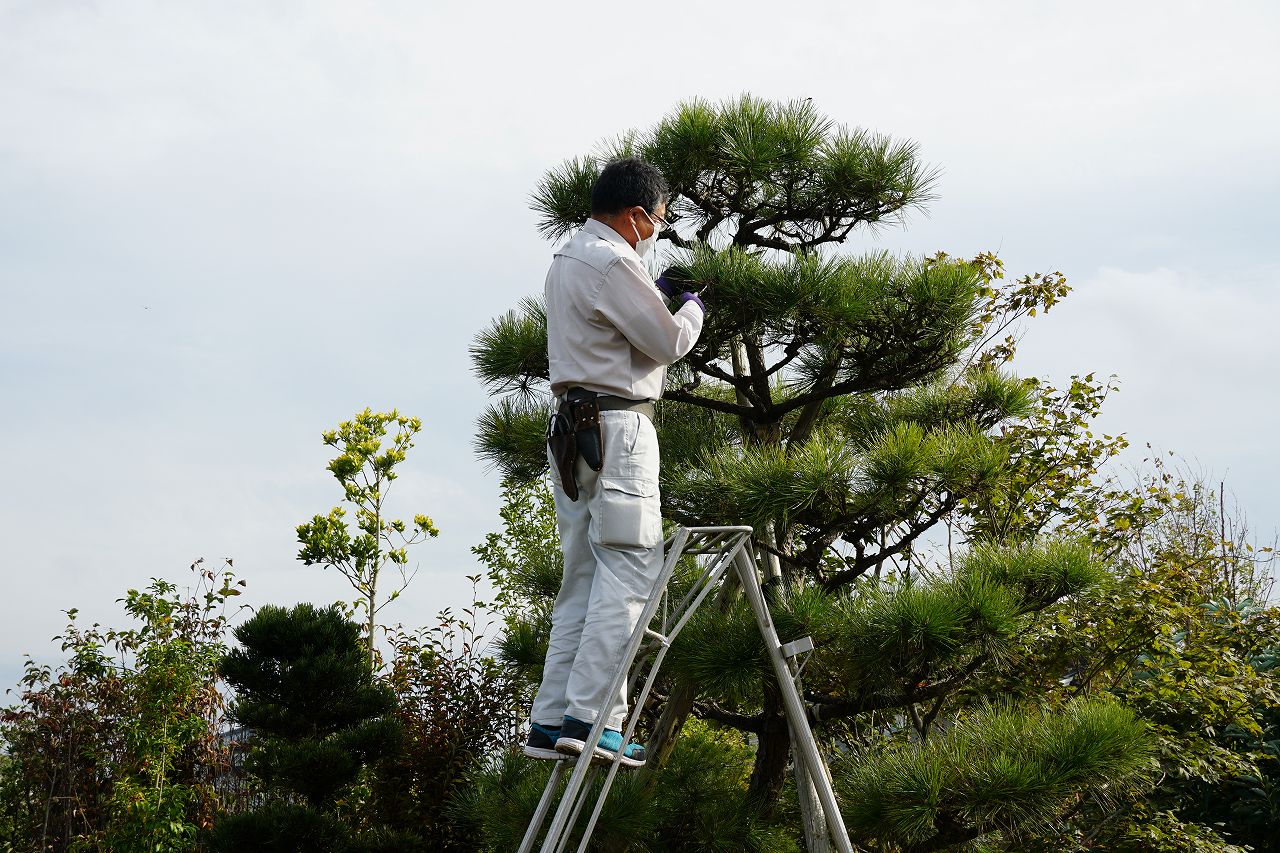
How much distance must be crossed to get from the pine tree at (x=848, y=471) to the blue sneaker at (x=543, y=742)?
0.77 meters

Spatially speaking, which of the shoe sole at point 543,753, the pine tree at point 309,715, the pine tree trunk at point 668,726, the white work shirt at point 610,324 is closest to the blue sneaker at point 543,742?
the shoe sole at point 543,753

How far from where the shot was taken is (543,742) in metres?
2.46

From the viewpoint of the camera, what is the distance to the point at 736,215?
410 centimetres

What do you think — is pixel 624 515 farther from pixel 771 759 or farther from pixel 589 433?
pixel 771 759

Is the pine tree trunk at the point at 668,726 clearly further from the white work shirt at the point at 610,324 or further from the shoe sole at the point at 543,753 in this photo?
the white work shirt at the point at 610,324

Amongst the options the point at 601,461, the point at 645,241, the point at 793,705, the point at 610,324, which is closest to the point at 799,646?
the point at 793,705

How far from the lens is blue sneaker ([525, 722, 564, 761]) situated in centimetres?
241

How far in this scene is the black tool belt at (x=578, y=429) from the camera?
2.46 metres

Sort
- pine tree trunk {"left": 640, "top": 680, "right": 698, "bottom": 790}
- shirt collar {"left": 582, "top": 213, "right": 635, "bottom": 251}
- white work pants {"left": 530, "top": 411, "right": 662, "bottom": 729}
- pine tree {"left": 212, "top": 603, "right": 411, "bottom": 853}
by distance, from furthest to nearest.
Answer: pine tree {"left": 212, "top": 603, "right": 411, "bottom": 853}
pine tree trunk {"left": 640, "top": 680, "right": 698, "bottom": 790}
shirt collar {"left": 582, "top": 213, "right": 635, "bottom": 251}
white work pants {"left": 530, "top": 411, "right": 662, "bottom": 729}

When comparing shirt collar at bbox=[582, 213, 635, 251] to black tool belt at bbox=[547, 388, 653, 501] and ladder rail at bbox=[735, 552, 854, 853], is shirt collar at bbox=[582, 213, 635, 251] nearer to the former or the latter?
black tool belt at bbox=[547, 388, 653, 501]

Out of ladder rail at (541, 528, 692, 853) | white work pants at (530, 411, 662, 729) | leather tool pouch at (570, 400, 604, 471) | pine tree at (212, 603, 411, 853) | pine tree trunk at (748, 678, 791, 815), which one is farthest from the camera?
pine tree at (212, 603, 411, 853)

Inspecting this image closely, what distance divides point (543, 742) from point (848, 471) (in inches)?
51.5

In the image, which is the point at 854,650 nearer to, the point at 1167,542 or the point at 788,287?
the point at 788,287

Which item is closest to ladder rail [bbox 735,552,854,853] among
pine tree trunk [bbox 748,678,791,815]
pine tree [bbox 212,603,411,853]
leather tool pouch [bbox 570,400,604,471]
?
leather tool pouch [bbox 570,400,604,471]
